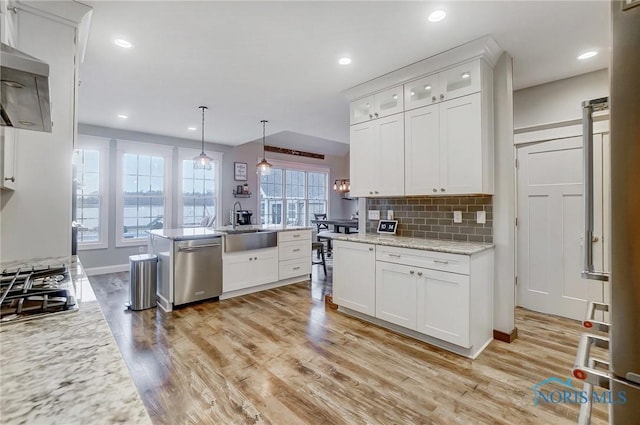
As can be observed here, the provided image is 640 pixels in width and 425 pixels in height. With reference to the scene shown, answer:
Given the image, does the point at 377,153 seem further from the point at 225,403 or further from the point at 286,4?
the point at 225,403

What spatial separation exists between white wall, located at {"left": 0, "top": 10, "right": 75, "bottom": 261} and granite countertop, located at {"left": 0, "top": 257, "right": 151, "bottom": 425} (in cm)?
136

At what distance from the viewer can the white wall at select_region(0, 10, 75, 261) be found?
1.87 m

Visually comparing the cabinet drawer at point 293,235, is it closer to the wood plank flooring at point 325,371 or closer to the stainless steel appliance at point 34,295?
the wood plank flooring at point 325,371

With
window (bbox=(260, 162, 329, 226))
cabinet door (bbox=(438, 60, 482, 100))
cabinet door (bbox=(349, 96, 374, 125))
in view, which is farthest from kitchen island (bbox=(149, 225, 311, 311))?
window (bbox=(260, 162, 329, 226))

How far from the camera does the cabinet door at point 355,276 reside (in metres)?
3.04

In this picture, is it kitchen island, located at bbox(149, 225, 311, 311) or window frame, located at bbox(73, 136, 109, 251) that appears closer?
kitchen island, located at bbox(149, 225, 311, 311)

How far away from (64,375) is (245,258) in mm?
3473

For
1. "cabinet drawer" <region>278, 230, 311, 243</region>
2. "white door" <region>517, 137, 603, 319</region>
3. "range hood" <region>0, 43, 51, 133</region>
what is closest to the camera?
"range hood" <region>0, 43, 51, 133</region>

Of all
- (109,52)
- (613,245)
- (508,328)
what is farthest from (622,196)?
(109,52)

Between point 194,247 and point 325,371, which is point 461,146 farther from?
point 194,247

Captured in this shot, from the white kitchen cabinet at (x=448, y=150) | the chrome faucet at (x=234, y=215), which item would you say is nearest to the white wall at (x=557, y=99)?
the white kitchen cabinet at (x=448, y=150)

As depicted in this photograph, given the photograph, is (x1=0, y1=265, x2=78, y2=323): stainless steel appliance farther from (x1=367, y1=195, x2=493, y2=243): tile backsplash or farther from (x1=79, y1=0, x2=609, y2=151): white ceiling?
(x1=367, y1=195, x2=493, y2=243): tile backsplash

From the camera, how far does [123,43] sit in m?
2.55

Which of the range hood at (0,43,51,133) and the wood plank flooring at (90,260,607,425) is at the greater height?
the range hood at (0,43,51,133)
